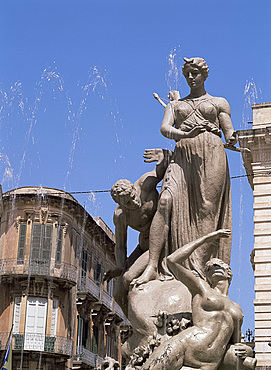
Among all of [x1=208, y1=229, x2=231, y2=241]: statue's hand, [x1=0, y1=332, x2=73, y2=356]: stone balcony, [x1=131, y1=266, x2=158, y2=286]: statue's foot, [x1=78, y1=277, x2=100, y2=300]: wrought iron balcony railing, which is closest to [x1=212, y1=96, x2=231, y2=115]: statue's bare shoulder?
[x1=208, y1=229, x2=231, y2=241]: statue's hand

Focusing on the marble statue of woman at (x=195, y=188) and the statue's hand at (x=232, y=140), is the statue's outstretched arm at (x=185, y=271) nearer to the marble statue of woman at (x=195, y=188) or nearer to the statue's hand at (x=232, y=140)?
the marble statue of woman at (x=195, y=188)

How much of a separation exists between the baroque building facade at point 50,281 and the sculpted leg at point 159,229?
2924 centimetres

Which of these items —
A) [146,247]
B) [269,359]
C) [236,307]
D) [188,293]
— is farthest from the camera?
[269,359]

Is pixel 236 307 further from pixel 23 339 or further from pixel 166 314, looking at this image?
pixel 23 339

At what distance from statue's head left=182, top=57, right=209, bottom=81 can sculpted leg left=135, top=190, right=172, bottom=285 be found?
1455 millimetres

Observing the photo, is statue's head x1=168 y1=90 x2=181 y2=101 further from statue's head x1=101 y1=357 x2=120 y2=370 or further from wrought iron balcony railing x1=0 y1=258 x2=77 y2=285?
wrought iron balcony railing x1=0 y1=258 x2=77 y2=285

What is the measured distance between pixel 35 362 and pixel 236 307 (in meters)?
31.1

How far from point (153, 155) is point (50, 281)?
30.3 m

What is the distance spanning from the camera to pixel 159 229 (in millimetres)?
7879

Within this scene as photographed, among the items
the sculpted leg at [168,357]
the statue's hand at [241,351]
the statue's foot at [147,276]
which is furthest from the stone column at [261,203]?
the sculpted leg at [168,357]

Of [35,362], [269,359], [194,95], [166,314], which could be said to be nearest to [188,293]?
[166,314]

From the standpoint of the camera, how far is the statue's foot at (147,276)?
7609 mm

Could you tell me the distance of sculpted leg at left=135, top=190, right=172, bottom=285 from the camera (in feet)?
25.5

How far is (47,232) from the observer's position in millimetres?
39438
